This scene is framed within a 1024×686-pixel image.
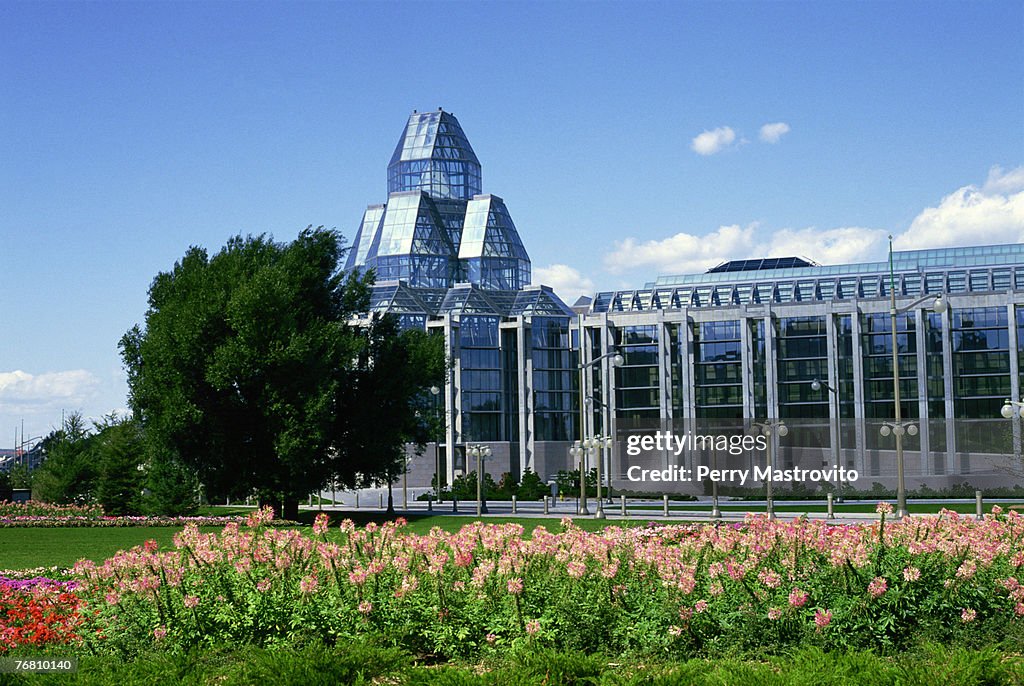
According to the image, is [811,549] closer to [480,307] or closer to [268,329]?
[268,329]

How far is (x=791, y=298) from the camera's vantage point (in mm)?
82438

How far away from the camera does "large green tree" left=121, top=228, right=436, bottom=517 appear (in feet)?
124

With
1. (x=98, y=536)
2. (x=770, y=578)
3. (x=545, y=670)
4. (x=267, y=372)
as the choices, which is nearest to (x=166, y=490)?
(x=267, y=372)

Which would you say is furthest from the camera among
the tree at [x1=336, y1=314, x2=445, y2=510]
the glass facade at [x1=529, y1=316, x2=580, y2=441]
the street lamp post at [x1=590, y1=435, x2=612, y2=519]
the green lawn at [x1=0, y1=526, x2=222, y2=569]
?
the glass facade at [x1=529, y1=316, x2=580, y2=441]

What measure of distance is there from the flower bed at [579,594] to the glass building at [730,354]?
55.3m

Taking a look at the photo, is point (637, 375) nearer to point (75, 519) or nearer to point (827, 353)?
point (827, 353)

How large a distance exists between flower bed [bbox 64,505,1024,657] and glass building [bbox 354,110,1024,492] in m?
55.3

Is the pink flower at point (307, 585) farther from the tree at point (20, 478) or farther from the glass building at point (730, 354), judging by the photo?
the tree at point (20, 478)

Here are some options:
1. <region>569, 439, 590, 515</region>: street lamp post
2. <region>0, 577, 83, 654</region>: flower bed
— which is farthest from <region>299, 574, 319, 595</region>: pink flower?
<region>569, 439, 590, 515</region>: street lamp post

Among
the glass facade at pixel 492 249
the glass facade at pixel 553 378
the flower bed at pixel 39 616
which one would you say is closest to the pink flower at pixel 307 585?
the flower bed at pixel 39 616

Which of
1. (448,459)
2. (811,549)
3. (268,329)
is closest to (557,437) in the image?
(448,459)

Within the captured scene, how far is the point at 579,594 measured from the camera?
35.8ft

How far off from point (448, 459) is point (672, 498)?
28.5 m

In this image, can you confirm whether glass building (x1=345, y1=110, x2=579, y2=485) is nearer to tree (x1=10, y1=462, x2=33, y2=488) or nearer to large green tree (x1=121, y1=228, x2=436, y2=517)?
tree (x1=10, y1=462, x2=33, y2=488)
